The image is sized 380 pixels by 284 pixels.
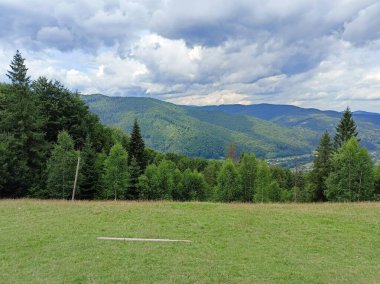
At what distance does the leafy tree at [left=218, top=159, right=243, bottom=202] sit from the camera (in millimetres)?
67875

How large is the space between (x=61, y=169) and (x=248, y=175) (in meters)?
43.5

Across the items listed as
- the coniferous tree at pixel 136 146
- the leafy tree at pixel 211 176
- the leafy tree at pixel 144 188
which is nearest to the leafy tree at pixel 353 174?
the leafy tree at pixel 144 188

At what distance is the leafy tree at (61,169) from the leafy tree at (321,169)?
4188 centimetres

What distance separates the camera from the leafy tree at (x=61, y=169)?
131ft

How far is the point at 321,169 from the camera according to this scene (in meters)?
60.0

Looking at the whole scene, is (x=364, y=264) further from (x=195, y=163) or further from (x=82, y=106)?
(x=195, y=163)

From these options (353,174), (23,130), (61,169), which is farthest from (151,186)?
(353,174)

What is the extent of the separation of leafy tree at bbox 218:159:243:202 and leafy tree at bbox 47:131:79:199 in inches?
1336

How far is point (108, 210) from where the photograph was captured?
2266 cm

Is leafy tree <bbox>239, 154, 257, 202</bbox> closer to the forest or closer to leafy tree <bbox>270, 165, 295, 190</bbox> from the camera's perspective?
the forest

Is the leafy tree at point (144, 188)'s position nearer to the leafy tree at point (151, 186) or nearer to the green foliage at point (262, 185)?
the leafy tree at point (151, 186)

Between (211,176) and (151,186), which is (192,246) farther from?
(211,176)

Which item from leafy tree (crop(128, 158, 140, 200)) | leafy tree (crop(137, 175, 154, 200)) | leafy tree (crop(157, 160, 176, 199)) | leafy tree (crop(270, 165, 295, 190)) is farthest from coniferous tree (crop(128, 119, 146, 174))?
leafy tree (crop(270, 165, 295, 190))

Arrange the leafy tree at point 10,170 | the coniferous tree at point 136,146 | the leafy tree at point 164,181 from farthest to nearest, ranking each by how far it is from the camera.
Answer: the leafy tree at point 164,181 < the coniferous tree at point 136,146 < the leafy tree at point 10,170
